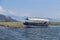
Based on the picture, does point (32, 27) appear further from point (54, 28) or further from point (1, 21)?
point (1, 21)

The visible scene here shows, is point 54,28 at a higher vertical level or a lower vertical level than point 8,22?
lower

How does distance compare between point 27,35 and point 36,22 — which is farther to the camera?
point 36,22

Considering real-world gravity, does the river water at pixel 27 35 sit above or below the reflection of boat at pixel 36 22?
below

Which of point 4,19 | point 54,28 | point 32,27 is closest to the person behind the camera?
point 4,19

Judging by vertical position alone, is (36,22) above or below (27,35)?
above

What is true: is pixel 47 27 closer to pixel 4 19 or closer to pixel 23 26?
pixel 23 26

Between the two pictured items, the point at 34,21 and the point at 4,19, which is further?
the point at 34,21

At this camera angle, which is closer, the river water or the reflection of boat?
the river water

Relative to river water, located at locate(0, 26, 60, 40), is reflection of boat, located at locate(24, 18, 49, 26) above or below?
above

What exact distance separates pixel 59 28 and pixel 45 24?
956 millimetres

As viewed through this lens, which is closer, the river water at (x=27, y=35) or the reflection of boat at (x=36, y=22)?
the river water at (x=27, y=35)

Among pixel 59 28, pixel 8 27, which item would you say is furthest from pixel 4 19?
pixel 59 28

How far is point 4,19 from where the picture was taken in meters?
8.58

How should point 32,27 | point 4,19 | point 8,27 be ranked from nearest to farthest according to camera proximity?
point 4,19
point 8,27
point 32,27
